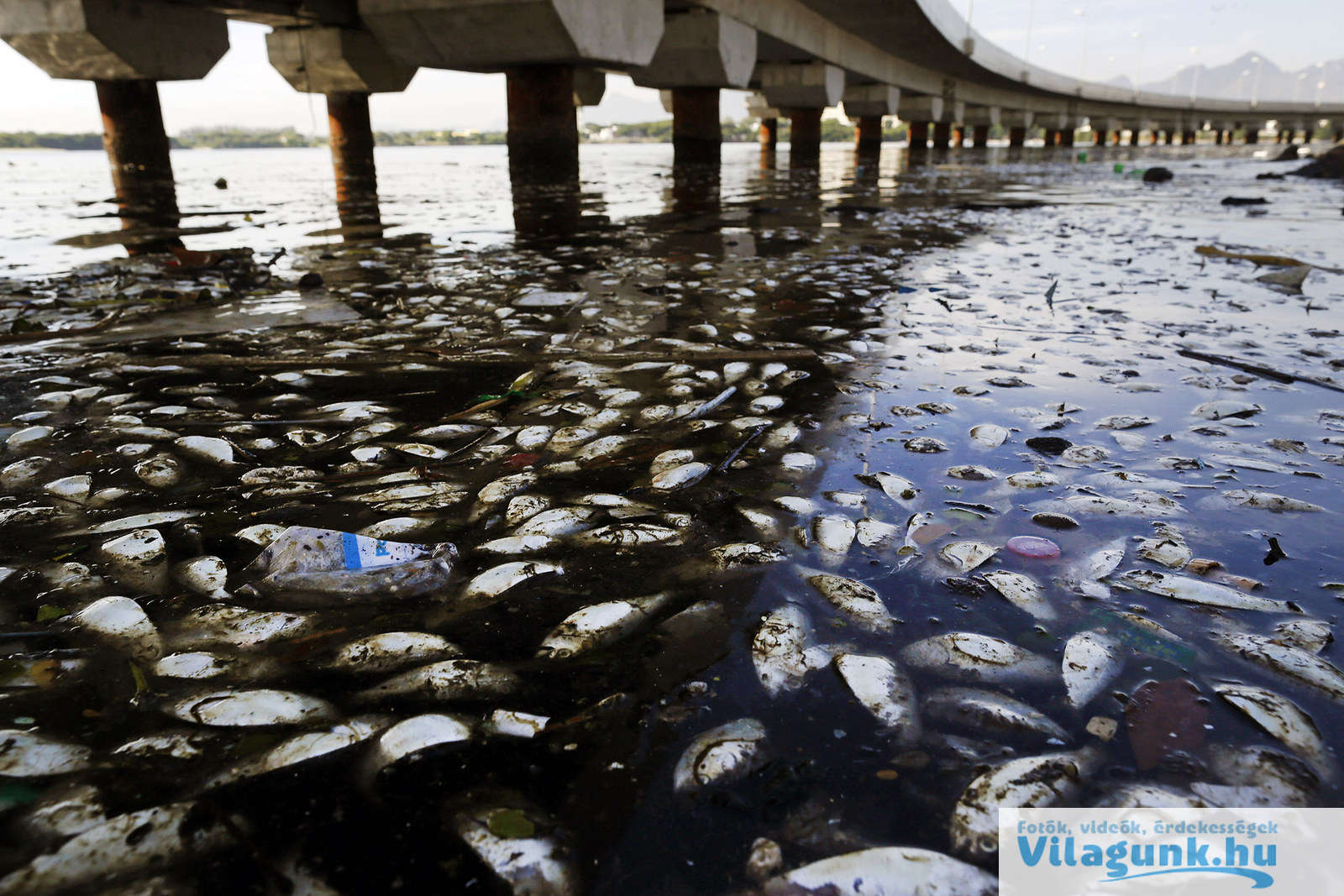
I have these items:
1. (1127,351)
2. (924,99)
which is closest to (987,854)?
(1127,351)

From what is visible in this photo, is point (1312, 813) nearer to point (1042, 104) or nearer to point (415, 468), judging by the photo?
point (415, 468)

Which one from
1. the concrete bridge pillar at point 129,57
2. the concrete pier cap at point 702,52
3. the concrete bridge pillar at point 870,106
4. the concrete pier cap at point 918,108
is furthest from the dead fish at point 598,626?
the concrete pier cap at point 918,108

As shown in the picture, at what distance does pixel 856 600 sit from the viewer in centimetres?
163

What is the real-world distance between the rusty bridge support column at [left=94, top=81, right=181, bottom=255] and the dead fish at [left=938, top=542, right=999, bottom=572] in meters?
14.1

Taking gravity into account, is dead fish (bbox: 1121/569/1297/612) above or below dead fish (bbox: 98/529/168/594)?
below

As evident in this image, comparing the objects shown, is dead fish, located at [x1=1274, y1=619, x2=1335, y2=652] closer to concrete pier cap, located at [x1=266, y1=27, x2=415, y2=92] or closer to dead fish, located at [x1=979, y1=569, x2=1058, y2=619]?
dead fish, located at [x1=979, y1=569, x2=1058, y2=619]

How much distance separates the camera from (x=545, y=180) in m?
13.8

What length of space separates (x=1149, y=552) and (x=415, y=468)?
6.42 ft

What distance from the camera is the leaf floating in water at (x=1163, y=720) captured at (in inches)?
48.5

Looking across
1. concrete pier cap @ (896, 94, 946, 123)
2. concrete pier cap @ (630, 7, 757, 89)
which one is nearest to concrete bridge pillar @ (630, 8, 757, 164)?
concrete pier cap @ (630, 7, 757, 89)

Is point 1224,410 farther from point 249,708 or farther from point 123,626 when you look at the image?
point 123,626

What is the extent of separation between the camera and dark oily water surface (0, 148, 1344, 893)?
111 cm

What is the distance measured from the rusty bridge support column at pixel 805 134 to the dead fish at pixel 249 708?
2608cm

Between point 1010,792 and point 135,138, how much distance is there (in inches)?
670
